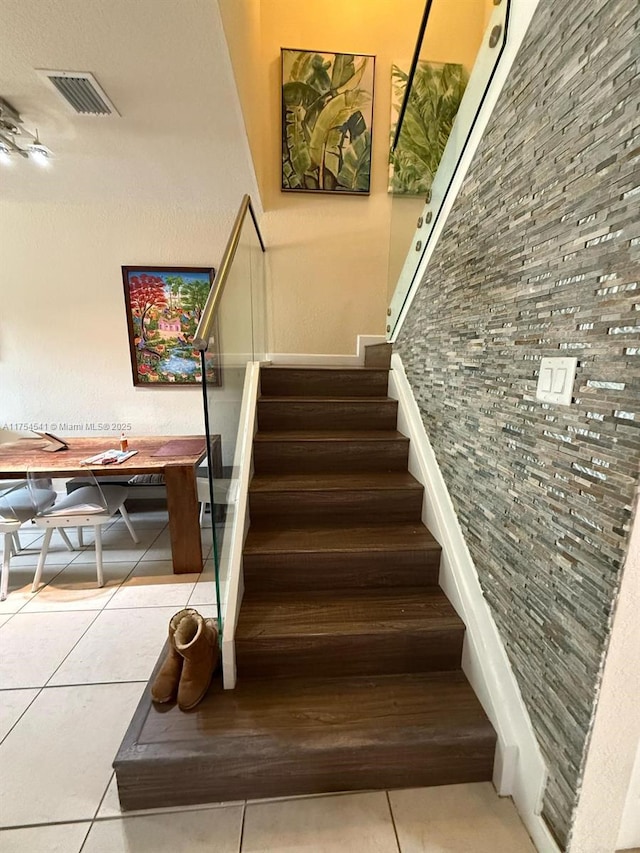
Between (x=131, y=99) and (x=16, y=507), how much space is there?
237cm

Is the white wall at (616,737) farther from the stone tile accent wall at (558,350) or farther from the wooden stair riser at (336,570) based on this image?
the wooden stair riser at (336,570)

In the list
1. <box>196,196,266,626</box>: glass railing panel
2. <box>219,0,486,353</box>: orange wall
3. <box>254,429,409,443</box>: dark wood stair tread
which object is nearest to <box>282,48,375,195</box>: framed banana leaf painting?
<box>219,0,486,353</box>: orange wall

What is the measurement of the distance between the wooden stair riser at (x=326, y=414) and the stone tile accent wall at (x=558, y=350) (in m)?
0.79

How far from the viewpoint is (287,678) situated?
4.66 ft

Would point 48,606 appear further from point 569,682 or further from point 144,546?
point 569,682

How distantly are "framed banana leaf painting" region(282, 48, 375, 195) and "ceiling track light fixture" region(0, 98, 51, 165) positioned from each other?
1682 mm

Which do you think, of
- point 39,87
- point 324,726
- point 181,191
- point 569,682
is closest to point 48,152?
point 39,87

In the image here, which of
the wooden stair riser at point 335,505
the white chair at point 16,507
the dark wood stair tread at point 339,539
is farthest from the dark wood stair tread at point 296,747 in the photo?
the white chair at point 16,507

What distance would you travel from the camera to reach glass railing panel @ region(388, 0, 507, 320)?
155 cm

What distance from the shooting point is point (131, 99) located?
72.4 inches

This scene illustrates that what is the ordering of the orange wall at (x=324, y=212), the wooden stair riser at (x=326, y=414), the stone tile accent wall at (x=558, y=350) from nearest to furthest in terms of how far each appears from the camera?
1. the stone tile accent wall at (x=558, y=350)
2. the wooden stair riser at (x=326, y=414)
3. the orange wall at (x=324, y=212)

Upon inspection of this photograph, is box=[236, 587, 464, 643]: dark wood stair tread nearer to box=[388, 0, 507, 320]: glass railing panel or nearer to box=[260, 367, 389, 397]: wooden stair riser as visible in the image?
Result: box=[260, 367, 389, 397]: wooden stair riser

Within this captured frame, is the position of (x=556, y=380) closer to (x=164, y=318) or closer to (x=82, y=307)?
(x=164, y=318)

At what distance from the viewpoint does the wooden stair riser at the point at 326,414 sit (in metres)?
2.20
